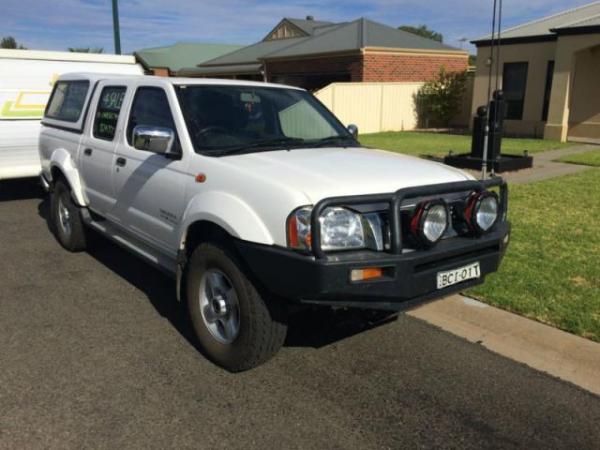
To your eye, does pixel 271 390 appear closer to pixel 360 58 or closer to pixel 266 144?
pixel 266 144

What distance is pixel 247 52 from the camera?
3553 cm

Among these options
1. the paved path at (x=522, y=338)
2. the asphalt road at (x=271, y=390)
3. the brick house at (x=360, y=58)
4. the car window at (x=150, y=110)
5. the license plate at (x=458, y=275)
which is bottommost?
the asphalt road at (x=271, y=390)

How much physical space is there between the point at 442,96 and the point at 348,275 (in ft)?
73.3

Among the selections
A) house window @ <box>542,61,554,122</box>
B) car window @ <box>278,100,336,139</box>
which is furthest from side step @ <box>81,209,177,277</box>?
house window @ <box>542,61,554,122</box>

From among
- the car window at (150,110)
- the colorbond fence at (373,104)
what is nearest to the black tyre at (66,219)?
the car window at (150,110)

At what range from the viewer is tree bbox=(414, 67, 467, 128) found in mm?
23781

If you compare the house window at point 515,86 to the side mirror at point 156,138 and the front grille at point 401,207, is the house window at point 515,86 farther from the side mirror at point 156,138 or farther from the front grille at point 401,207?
the side mirror at point 156,138

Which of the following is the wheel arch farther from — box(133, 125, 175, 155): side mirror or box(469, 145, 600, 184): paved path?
box(469, 145, 600, 184): paved path

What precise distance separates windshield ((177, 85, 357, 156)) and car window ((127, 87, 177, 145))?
17 centimetres

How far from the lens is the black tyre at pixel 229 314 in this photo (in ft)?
11.1

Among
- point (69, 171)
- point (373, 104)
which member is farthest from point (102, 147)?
point (373, 104)

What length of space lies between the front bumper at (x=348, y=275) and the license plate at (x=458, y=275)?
4cm

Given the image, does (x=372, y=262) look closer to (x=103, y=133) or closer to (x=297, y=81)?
(x=103, y=133)

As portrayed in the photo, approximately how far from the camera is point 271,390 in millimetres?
3477
